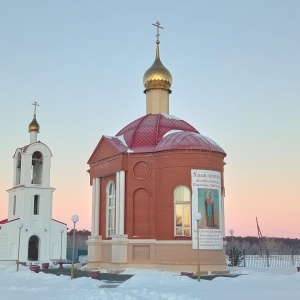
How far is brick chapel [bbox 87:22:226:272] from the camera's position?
23766 millimetres

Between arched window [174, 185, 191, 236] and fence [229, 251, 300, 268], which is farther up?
arched window [174, 185, 191, 236]

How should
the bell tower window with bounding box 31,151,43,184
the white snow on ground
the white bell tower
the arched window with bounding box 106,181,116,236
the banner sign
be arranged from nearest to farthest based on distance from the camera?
the white snow on ground, the banner sign, the arched window with bounding box 106,181,116,236, the white bell tower, the bell tower window with bounding box 31,151,43,184

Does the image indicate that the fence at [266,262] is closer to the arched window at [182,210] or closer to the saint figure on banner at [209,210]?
the saint figure on banner at [209,210]

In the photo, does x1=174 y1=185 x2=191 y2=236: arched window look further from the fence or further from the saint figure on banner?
the fence

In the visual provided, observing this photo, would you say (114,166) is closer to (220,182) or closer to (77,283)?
(220,182)

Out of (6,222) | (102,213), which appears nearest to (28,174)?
(6,222)

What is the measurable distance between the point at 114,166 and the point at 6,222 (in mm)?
14621

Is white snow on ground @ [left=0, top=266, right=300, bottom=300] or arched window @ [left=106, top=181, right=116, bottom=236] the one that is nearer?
white snow on ground @ [left=0, top=266, right=300, bottom=300]

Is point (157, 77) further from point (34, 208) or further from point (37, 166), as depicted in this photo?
point (34, 208)

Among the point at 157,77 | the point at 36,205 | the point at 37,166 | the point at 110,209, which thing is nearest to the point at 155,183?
the point at 110,209

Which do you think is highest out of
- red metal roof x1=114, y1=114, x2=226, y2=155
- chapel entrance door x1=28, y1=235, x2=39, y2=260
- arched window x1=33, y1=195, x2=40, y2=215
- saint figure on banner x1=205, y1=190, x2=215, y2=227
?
red metal roof x1=114, y1=114, x2=226, y2=155

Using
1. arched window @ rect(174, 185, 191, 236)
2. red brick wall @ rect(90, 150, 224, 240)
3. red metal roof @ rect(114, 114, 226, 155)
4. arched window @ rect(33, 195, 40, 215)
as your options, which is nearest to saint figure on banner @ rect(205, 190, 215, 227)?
arched window @ rect(174, 185, 191, 236)

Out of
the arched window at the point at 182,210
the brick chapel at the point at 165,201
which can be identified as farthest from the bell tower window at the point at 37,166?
the arched window at the point at 182,210

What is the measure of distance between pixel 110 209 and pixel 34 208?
1339cm
